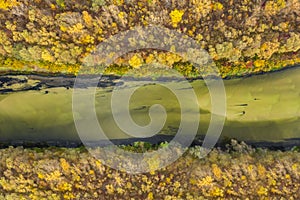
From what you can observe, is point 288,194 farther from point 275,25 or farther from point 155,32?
point 155,32

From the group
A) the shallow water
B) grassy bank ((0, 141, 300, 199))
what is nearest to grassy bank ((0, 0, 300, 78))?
the shallow water

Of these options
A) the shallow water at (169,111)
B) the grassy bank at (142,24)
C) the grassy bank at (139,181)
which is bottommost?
the grassy bank at (139,181)

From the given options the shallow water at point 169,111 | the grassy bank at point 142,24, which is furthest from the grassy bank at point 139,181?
the grassy bank at point 142,24

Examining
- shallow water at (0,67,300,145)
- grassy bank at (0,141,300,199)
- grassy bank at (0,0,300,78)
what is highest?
grassy bank at (0,0,300,78)

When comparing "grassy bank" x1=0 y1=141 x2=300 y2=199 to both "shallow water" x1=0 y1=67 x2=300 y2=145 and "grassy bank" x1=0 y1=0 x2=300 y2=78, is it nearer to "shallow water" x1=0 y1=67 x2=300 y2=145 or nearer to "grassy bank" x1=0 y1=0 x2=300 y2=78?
"shallow water" x1=0 y1=67 x2=300 y2=145

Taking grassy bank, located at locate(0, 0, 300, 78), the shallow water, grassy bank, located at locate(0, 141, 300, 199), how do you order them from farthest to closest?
1. the shallow water
2. grassy bank, located at locate(0, 141, 300, 199)
3. grassy bank, located at locate(0, 0, 300, 78)

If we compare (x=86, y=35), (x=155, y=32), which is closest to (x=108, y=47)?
(x=86, y=35)

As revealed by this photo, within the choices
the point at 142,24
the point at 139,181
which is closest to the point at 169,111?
the point at 139,181

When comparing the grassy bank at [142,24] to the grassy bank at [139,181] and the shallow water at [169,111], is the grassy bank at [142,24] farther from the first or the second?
the grassy bank at [139,181]
